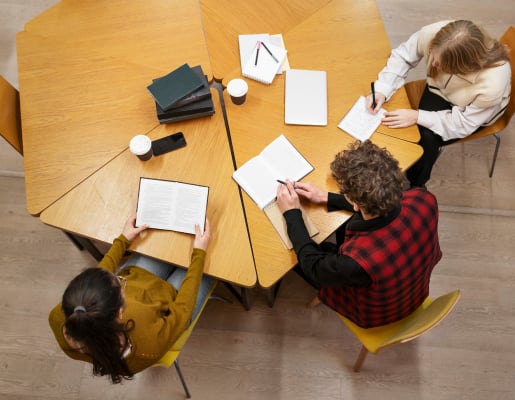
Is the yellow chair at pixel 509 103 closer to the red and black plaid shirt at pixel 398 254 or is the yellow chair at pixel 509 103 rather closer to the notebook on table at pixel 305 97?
the notebook on table at pixel 305 97

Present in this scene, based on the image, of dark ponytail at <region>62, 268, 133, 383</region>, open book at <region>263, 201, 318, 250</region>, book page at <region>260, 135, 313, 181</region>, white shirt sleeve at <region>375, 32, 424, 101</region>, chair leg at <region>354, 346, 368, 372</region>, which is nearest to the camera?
dark ponytail at <region>62, 268, 133, 383</region>

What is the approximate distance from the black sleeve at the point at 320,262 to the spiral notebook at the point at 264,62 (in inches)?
29.2

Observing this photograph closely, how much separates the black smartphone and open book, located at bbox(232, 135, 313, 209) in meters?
0.31

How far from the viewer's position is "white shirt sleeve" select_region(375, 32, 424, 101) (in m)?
1.91

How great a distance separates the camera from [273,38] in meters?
2.05

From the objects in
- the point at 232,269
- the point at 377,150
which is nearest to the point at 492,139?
the point at 377,150

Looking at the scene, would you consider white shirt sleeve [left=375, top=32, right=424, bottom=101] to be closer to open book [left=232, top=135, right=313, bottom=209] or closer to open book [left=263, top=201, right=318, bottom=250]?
open book [left=232, top=135, right=313, bottom=209]

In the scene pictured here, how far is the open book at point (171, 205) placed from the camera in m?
1.67

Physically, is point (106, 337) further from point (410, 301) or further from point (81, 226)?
point (410, 301)

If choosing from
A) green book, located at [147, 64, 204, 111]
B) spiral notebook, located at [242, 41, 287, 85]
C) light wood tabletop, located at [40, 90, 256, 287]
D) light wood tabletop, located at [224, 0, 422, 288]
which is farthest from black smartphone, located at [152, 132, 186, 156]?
spiral notebook, located at [242, 41, 287, 85]

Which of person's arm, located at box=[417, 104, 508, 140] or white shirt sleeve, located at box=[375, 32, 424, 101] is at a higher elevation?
white shirt sleeve, located at box=[375, 32, 424, 101]

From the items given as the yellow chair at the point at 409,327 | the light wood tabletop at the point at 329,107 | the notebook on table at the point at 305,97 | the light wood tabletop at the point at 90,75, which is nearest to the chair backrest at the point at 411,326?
the yellow chair at the point at 409,327

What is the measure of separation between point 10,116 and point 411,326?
81.8 inches

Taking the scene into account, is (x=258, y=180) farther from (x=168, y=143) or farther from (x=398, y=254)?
(x=398, y=254)
